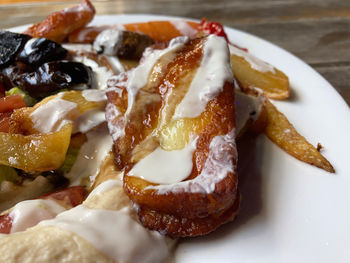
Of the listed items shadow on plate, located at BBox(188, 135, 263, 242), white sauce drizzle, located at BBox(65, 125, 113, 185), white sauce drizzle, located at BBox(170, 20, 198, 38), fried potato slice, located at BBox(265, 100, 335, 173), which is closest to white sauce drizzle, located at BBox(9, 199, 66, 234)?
white sauce drizzle, located at BBox(65, 125, 113, 185)

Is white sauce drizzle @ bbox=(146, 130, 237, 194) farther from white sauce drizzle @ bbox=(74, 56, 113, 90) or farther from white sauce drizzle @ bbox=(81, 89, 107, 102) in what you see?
white sauce drizzle @ bbox=(74, 56, 113, 90)

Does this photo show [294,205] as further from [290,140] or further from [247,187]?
[290,140]

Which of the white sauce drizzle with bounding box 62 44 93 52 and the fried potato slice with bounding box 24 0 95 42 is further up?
the fried potato slice with bounding box 24 0 95 42

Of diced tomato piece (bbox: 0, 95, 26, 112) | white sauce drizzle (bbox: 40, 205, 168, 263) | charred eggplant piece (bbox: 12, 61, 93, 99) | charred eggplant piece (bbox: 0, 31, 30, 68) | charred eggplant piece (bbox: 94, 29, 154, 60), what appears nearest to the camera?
white sauce drizzle (bbox: 40, 205, 168, 263)

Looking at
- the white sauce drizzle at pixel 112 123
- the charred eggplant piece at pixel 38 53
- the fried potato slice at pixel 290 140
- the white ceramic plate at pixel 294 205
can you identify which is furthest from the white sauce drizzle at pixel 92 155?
the fried potato slice at pixel 290 140

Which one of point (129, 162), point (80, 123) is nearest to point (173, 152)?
point (129, 162)

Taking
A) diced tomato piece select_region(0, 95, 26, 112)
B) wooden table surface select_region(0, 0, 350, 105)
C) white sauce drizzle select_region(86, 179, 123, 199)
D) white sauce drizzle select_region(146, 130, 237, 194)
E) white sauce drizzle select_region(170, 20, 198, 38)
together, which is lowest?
wooden table surface select_region(0, 0, 350, 105)

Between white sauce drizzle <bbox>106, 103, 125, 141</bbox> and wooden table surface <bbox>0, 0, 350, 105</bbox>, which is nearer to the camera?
white sauce drizzle <bbox>106, 103, 125, 141</bbox>
